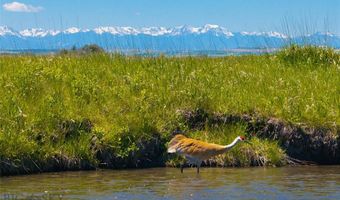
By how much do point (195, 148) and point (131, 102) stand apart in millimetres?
2431

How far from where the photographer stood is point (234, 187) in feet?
45.0

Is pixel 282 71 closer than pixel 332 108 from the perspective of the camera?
No

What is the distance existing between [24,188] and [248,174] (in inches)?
176

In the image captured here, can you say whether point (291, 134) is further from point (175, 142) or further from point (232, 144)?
point (175, 142)

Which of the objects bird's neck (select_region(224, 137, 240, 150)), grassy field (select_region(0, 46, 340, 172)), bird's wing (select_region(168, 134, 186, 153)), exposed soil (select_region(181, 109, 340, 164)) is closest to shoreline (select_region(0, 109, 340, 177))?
exposed soil (select_region(181, 109, 340, 164))

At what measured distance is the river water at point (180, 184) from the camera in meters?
13.0

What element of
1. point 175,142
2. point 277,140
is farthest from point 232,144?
point 277,140

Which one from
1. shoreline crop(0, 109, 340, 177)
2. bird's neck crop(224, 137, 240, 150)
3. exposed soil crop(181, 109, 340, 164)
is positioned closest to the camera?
bird's neck crop(224, 137, 240, 150)

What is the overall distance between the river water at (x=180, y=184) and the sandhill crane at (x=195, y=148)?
0.36 m

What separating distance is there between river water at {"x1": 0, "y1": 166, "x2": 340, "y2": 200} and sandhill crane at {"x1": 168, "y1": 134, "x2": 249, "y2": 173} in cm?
36

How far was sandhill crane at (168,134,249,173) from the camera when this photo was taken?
15398mm

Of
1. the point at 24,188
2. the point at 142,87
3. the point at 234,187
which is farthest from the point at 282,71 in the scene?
the point at 24,188

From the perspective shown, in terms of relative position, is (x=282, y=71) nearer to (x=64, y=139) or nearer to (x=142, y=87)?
(x=142, y=87)

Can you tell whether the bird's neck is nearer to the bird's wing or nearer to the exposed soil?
the bird's wing
